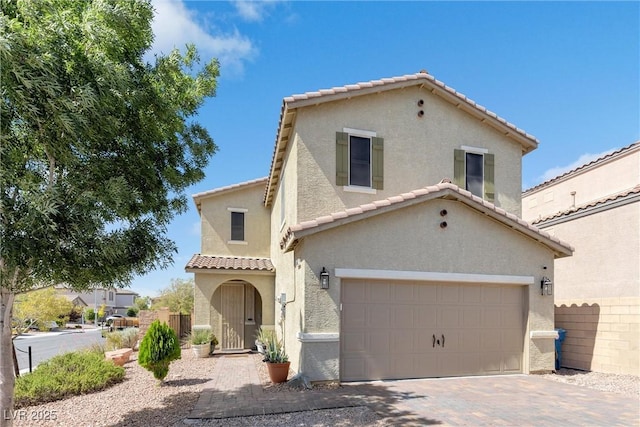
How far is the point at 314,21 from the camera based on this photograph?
12992 millimetres

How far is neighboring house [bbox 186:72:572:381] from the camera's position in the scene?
34.6 ft

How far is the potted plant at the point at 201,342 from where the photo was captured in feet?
53.1

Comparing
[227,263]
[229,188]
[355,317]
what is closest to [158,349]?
[355,317]

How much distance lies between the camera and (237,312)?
18984 millimetres

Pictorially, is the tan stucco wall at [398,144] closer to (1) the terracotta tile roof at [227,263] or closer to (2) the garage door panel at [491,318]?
(2) the garage door panel at [491,318]

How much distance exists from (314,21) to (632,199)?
11.4m

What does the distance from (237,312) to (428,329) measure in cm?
1056

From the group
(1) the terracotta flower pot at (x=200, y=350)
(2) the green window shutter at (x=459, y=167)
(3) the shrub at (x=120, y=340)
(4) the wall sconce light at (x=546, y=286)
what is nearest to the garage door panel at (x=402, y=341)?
(4) the wall sconce light at (x=546, y=286)

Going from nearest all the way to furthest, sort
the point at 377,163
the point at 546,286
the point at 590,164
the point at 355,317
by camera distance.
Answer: the point at 355,317
the point at 546,286
the point at 377,163
the point at 590,164

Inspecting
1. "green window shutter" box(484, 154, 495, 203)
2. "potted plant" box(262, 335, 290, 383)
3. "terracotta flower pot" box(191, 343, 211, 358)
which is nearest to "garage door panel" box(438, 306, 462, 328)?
"potted plant" box(262, 335, 290, 383)

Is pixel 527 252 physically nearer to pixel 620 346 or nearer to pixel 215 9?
pixel 620 346

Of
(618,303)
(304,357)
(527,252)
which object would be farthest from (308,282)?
(618,303)

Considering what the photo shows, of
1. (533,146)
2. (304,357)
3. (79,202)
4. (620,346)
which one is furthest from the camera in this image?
(533,146)

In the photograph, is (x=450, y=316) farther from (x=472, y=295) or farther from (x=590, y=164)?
(x=590, y=164)
